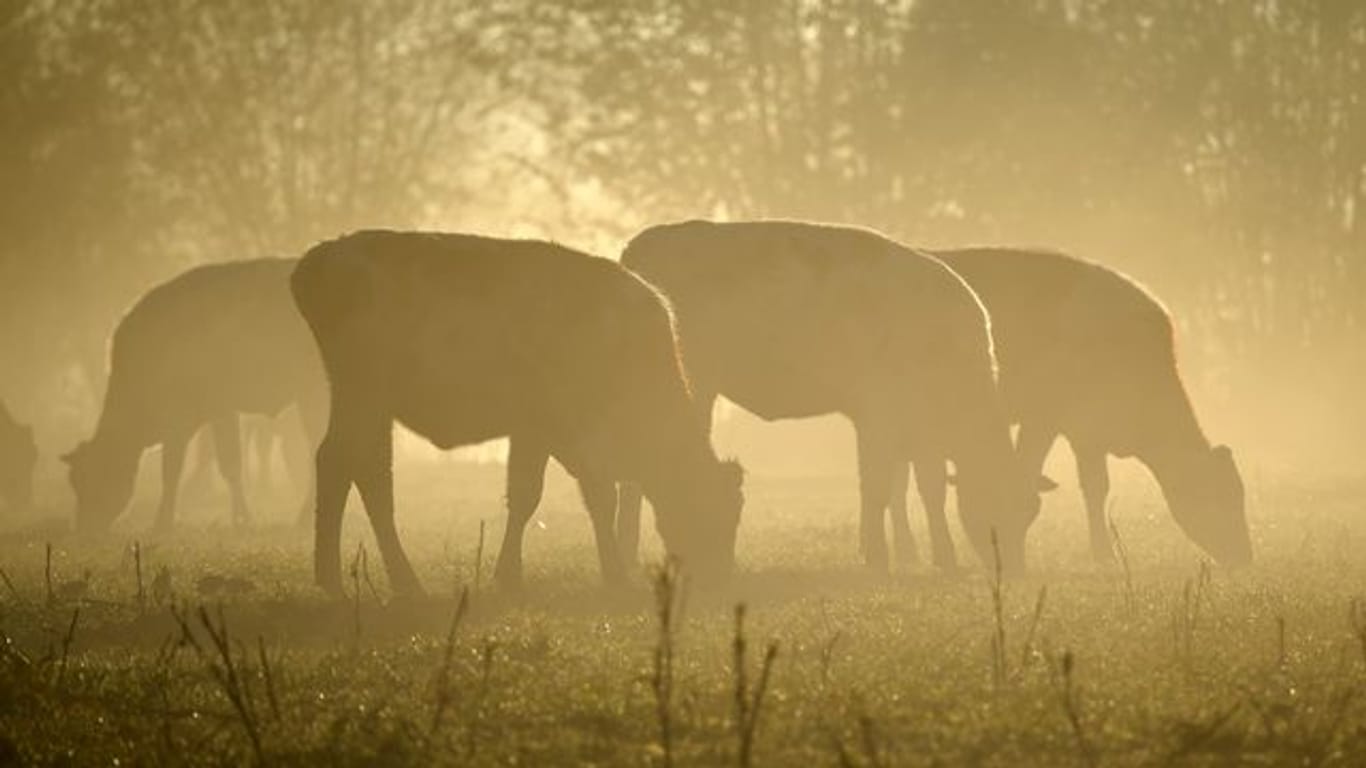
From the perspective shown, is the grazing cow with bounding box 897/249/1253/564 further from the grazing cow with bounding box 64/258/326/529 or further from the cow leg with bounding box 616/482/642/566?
the grazing cow with bounding box 64/258/326/529

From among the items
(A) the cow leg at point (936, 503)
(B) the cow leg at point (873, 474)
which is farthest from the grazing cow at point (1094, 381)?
(B) the cow leg at point (873, 474)

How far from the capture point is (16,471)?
30.5 m

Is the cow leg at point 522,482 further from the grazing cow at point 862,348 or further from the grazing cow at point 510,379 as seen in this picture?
the grazing cow at point 862,348

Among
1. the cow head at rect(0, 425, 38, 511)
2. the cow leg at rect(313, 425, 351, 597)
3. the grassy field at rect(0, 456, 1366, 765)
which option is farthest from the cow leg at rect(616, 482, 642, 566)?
the cow head at rect(0, 425, 38, 511)

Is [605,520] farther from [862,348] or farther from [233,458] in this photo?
[233,458]

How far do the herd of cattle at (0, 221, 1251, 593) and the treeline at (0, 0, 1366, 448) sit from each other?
18808 mm

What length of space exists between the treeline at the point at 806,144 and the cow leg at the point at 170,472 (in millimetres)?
18523

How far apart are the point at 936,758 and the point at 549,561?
29.3 feet

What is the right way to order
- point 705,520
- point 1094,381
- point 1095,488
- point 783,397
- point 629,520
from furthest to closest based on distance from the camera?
point 1095,488, point 1094,381, point 783,397, point 629,520, point 705,520

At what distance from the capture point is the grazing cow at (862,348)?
56.4 ft

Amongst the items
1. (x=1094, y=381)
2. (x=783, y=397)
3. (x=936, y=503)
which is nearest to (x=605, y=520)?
(x=783, y=397)

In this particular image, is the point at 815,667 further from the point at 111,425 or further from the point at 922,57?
the point at 922,57

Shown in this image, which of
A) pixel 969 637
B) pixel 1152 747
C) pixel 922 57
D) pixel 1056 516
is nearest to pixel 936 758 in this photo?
pixel 1152 747

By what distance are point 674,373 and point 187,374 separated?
389 inches
